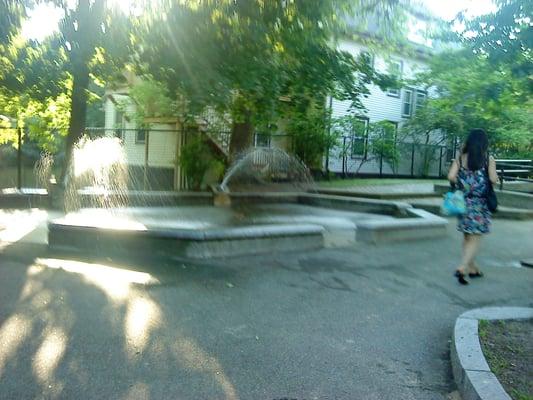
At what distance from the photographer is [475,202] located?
22.1ft

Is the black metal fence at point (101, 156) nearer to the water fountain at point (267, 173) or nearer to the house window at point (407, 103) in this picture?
the water fountain at point (267, 173)

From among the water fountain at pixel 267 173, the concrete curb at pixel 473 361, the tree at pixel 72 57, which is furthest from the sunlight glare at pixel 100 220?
the water fountain at pixel 267 173

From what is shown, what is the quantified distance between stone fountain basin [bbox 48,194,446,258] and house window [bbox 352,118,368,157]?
10.1 m

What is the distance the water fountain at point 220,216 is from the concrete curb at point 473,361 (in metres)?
3.35

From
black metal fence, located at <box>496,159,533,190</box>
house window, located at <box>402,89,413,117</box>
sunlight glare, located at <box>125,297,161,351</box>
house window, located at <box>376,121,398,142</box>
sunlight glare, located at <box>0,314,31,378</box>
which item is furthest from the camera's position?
house window, located at <box>402,89,413,117</box>

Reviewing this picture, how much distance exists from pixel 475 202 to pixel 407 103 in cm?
2299

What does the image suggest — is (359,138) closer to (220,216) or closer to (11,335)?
(220,216)

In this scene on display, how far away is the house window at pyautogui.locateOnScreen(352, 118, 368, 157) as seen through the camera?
22.7 meters

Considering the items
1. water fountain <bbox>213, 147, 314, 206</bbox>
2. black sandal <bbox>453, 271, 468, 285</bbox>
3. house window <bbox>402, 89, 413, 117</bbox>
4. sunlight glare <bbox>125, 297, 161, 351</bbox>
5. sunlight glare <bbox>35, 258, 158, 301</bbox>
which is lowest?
sunlight glare <bbox>125, 297, 161, 351</bbox>

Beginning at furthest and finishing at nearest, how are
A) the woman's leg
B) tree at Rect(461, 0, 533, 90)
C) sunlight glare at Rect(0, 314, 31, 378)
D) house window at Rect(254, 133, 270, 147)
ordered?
house window at Rect(254, 133, 270, 147) → the woman's leg → tree at Rect(461, 0, 533, 90) → sunlight glare at Rect(0, 314, 31, 378)

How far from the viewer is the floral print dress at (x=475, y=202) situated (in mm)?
6672

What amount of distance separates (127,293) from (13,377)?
2.11m

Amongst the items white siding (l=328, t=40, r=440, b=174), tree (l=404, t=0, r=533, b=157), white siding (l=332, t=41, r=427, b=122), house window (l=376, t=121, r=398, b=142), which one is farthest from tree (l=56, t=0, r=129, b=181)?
white siding (l=332, t=41, r=427, b=122)

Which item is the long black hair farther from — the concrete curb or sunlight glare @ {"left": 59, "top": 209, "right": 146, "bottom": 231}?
sunlight glare @ {"left": 59, "top": 209, "right": 146, "bottom": 231}
